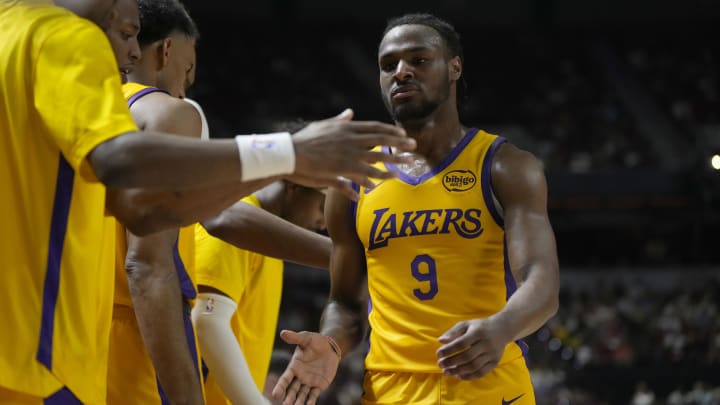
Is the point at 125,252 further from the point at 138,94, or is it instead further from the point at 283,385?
the point at 283,385

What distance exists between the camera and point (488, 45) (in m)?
29.9

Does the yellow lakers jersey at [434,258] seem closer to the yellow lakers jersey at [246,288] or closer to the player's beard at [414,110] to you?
the player's beard at [414,110]

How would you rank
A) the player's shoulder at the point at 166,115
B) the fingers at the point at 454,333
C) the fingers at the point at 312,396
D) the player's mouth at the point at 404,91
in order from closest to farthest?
1. the fingers at the point at 454,333
2. the player's shoulder at the point at 166,115
3. the fingers at the point at 312,396
4. the player's mouth at the point at 404,91

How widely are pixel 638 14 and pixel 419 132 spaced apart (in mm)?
28358

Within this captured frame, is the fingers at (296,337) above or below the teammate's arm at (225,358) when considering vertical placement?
above

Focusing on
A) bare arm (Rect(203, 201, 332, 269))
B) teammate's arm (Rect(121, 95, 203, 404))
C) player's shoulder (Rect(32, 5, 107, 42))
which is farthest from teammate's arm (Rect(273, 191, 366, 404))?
player's shoulder (Rect(32, 5, 107, 42))

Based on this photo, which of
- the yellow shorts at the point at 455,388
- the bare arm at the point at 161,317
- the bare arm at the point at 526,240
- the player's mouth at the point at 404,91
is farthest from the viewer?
the player's mouth at the point at 404,91

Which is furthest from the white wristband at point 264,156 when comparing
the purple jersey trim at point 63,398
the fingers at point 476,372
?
the fingers at point 476,372

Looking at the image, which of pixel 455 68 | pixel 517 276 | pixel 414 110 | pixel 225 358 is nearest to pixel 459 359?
pixel 517 276

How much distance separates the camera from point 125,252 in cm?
368

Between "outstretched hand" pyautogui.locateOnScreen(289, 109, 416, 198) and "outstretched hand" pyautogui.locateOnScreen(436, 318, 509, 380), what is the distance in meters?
0.71

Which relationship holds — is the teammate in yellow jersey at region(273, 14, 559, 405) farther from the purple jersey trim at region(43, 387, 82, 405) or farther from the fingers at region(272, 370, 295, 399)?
the purple jersey trim at region(43, 387, 82, 405)

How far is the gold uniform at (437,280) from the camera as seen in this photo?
394 cm

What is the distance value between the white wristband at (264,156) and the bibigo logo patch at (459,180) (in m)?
1.54
